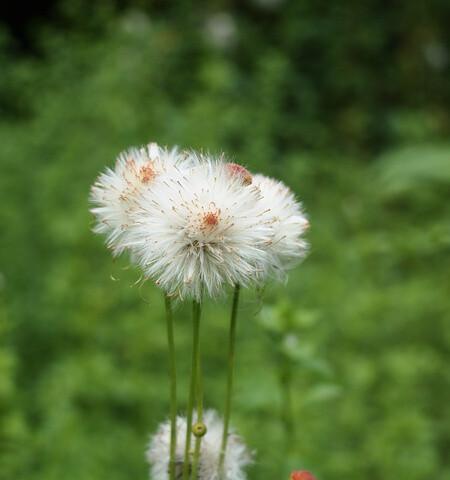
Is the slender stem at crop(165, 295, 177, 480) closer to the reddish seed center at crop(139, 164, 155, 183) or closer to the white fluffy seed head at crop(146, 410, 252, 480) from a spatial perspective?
the white fluffy seed head at crop(146, 410, 252, 480)

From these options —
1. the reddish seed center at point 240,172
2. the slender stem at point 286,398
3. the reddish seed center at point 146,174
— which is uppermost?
the slender stem at point 286,398

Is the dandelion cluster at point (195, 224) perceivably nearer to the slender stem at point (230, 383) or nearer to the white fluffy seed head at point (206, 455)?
the slender stem at point (230, 383)

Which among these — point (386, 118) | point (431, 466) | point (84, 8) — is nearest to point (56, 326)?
point (431, 466)

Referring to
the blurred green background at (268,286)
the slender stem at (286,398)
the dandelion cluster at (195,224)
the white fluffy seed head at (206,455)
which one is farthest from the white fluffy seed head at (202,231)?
the slender stem at (286,398)

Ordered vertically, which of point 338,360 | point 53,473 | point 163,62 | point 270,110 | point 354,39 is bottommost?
point 53,473

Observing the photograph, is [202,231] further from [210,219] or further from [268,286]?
[268,286]

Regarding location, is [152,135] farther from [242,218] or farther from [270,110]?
[242,218]
